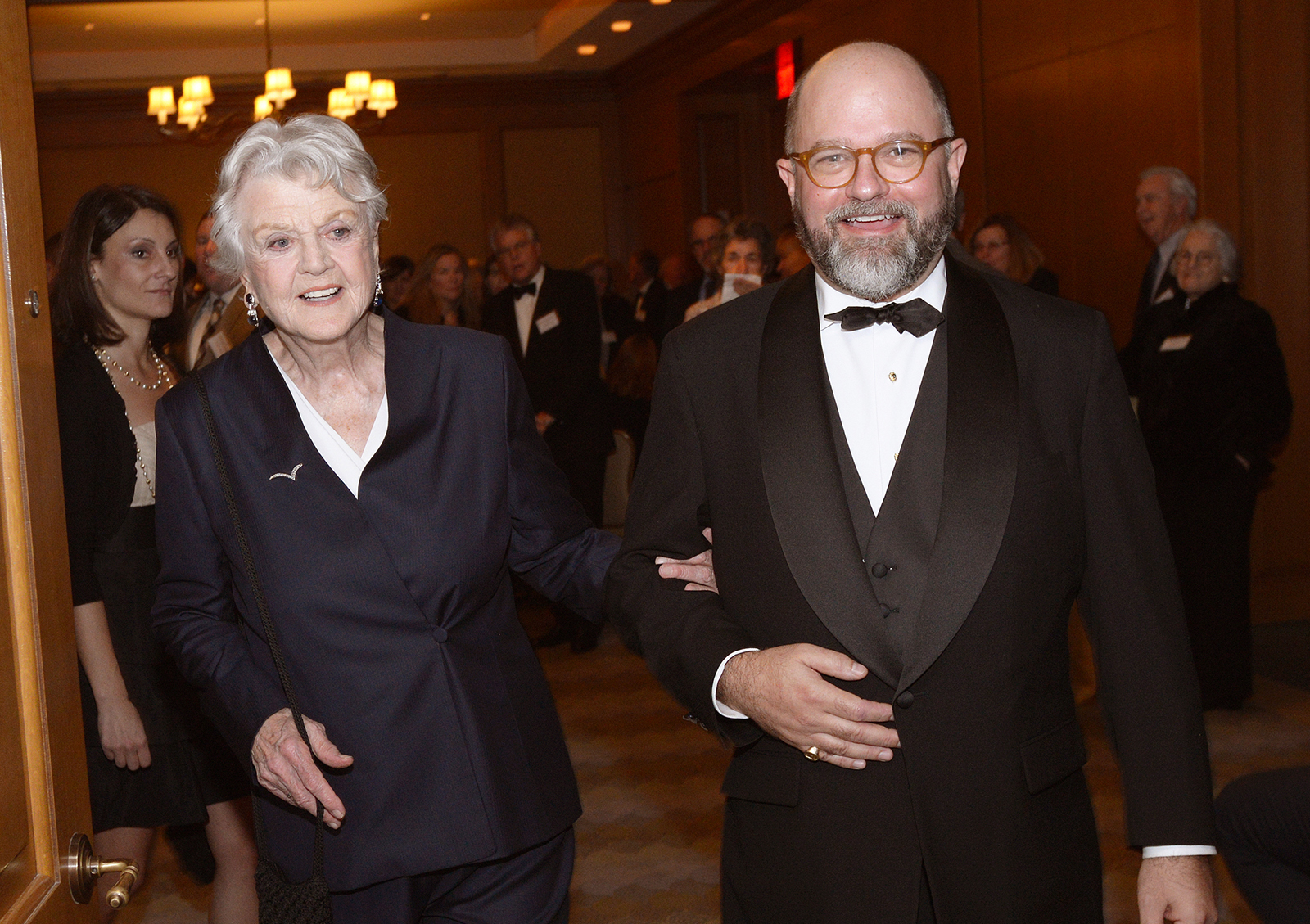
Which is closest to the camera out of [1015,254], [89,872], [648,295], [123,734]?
[89,872]

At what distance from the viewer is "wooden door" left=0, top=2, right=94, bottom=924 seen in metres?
1.41

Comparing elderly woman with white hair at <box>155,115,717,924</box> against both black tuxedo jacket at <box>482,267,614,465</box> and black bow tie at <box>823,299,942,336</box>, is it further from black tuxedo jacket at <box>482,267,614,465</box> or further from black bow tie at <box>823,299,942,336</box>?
black tuxedo jacket at <box>482,267,614,465</box>

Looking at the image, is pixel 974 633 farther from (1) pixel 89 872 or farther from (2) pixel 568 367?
(2) pixel 568 367

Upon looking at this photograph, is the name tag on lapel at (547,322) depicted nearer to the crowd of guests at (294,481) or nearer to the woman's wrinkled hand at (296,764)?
the crowd of guests at (294,481)

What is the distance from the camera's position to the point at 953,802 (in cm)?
164

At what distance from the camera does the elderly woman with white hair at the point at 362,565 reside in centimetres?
192

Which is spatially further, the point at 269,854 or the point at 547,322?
the point at 547,322

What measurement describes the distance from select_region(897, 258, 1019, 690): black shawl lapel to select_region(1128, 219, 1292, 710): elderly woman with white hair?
12.4 ft

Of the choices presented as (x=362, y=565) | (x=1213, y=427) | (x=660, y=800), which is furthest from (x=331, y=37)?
(x=362, y=565)

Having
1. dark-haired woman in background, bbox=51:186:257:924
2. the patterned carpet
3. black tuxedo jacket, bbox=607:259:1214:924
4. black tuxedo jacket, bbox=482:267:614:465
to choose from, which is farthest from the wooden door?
black tuxedo jacket, bbox=482:267:614:465

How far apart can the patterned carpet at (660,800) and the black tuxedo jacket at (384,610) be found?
6.30 feet

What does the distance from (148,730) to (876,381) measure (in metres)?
1.98

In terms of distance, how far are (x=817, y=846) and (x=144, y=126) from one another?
14767mm

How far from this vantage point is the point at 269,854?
1.97m
